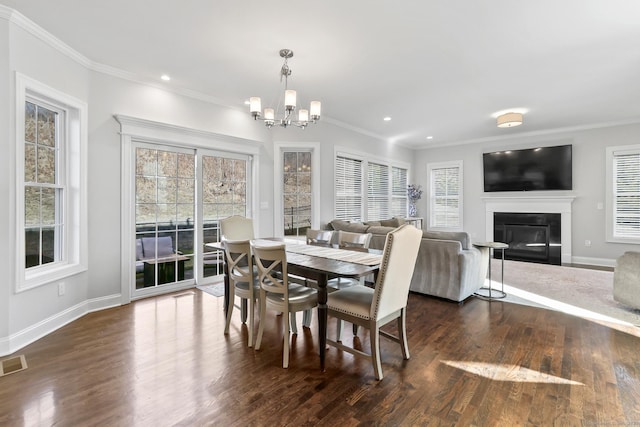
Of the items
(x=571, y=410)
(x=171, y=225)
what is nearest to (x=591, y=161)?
(x=571, y=410)

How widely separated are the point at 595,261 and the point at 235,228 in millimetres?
7205

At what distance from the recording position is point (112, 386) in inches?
83.1

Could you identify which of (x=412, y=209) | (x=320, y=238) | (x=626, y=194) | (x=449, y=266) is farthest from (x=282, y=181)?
(x=626, y=194)

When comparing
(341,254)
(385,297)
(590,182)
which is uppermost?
(590,182)

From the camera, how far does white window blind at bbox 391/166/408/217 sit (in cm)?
783

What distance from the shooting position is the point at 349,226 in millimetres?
5070

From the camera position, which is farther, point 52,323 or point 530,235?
point 530,235

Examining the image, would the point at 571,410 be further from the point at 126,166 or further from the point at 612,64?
the point at 126,166

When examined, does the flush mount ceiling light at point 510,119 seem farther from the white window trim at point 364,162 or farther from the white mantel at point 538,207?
the white window trim at point 364,162

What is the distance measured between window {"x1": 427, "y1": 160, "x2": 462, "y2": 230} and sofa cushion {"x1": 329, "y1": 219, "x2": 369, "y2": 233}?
395cm

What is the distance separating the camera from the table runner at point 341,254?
258cm

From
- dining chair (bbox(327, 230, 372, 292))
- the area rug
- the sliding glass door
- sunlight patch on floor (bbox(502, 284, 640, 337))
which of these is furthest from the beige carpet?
the sliding glass door

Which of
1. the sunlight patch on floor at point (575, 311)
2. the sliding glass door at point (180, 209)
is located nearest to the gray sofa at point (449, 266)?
the sunlight patch on floor at point (575, 311)

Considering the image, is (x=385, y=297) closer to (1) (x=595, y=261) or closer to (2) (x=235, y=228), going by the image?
(2) (x=235, y=228)
